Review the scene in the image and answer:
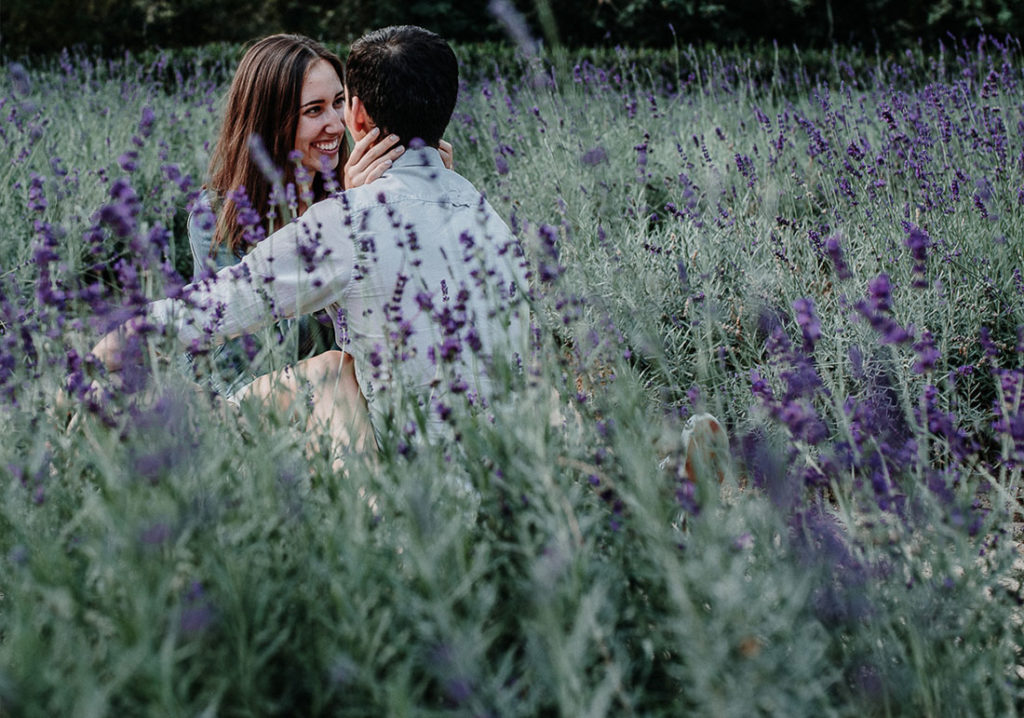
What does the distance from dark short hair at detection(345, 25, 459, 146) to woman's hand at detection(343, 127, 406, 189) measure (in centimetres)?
3

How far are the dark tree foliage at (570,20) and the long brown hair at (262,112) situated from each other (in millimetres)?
10634

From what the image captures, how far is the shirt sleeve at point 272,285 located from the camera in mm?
1995

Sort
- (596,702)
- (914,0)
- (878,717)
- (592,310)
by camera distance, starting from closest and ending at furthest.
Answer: (596,702) → (878,717) → (592,310) → (914,0)

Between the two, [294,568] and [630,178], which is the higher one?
[294,568]

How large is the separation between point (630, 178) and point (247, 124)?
2.34 meters

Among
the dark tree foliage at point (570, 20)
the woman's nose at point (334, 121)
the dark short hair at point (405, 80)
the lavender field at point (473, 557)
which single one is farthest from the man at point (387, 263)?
the dark tree foliage at point (570, 20)

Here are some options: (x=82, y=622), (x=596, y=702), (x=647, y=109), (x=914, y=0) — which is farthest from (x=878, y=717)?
(x=914, y=0)

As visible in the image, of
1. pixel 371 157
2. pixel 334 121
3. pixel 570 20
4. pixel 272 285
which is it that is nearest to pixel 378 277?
pixel 272 285

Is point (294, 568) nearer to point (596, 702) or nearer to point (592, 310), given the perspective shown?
point (596, 702)

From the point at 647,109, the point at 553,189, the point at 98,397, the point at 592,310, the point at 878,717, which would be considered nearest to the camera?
the point at 878,717

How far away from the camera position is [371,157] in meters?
2.46

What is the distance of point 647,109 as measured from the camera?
621 cm

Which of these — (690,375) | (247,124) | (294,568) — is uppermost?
(247,124)

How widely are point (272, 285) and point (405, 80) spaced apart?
26.2 inches
